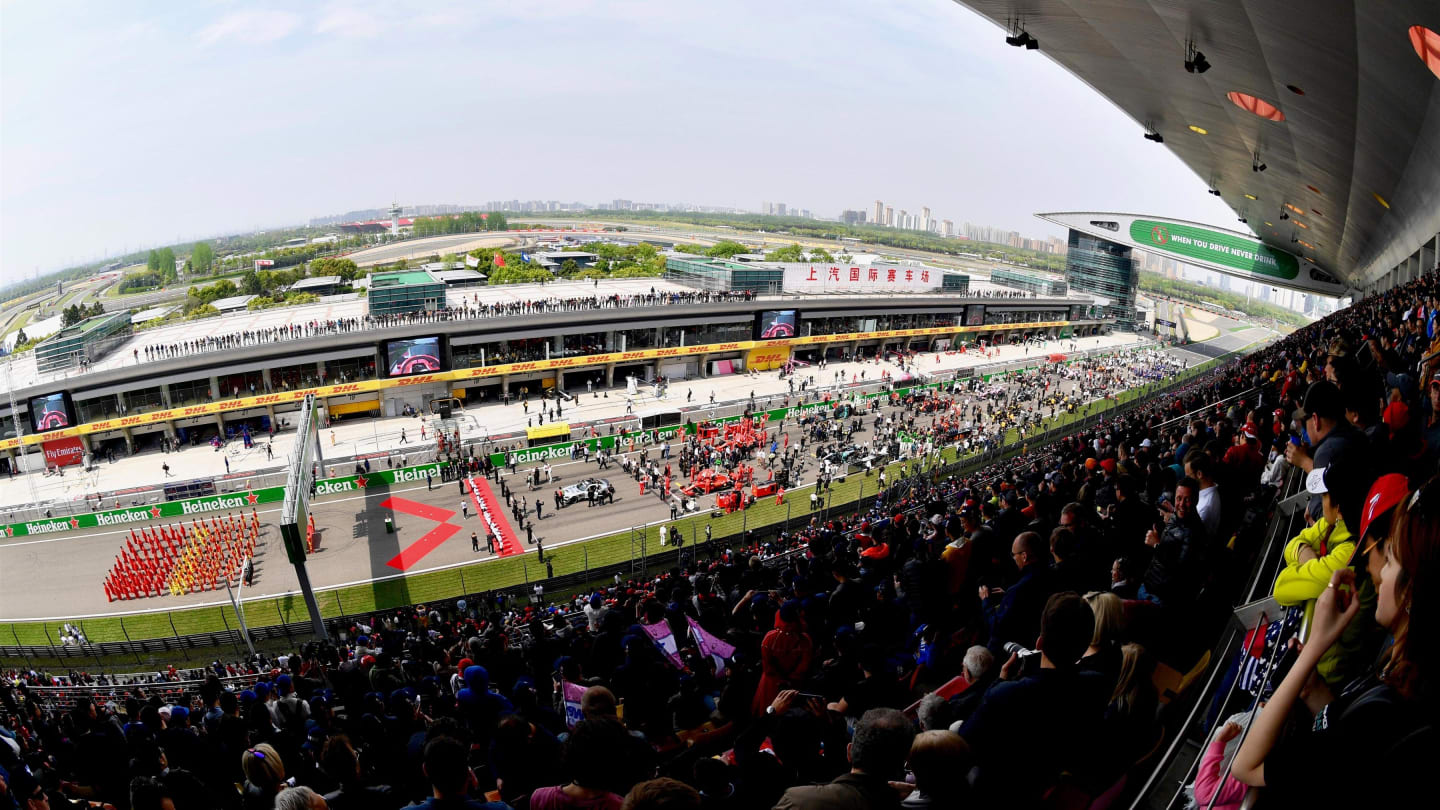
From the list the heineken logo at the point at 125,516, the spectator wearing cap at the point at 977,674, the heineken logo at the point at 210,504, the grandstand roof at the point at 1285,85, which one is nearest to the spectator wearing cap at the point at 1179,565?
the spectator wearing cap at the point at 977,674

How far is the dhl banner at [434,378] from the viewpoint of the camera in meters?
28.0

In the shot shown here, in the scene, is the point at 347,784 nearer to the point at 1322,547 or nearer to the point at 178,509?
the point at 1322,547

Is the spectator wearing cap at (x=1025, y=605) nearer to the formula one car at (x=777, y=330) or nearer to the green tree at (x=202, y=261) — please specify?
the formula one car at (x=777, y=330)

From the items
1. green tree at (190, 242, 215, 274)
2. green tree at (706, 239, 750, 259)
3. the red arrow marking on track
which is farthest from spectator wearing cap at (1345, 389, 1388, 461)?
green tree at (190, 242, 215, 274)

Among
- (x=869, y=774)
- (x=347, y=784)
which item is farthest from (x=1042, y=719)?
(x=347, y=784)

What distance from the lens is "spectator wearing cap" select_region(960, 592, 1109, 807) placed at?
233 cm

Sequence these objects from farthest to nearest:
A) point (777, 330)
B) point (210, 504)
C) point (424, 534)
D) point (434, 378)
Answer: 1. point (777, 330)
2. point (434, 378)
3. point (210, 504)
4. point (424, 534)

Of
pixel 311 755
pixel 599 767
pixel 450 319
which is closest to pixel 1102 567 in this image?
pixel 599 767

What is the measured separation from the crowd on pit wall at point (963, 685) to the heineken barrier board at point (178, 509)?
17890 mm

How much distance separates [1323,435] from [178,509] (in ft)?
94.8

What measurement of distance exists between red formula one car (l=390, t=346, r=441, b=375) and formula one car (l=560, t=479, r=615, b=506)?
14.5 metres

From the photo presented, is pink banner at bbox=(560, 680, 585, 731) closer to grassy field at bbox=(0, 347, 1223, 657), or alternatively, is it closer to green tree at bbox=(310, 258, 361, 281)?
grassy field at bbox=(0, 347, 1223, 657)

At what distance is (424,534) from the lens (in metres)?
20.9

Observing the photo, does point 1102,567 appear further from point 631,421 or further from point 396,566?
point 631,421
